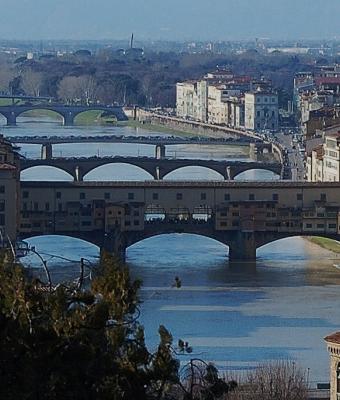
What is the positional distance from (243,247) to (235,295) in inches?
125

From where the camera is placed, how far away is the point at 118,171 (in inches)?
1120

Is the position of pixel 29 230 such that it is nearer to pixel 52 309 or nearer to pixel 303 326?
pixel 303 326

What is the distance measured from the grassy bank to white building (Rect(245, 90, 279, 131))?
20.7 meters

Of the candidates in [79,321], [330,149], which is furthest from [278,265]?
[79,321]

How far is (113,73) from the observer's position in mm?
57875

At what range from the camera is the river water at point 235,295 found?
12.7 meters

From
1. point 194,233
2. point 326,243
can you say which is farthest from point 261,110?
point 194,233

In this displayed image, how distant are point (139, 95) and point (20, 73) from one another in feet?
30.6

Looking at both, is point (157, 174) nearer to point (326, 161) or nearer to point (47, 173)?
point (47, 173)

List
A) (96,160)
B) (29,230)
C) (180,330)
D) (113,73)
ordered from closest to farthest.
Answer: (180,330)
(29,230)
(96,160)
(113,73)

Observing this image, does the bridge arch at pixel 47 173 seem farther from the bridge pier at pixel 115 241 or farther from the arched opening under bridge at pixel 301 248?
the bridge pier at pixel 115 241

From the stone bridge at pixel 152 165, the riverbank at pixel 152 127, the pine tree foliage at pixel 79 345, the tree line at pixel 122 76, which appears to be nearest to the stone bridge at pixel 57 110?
the riverbank at pixel 152 127

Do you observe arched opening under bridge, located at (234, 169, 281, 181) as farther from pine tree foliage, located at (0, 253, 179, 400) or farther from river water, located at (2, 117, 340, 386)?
pine tree foliage, located at (0, 253, 179, 400)

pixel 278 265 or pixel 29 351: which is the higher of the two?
pixel 29 351
